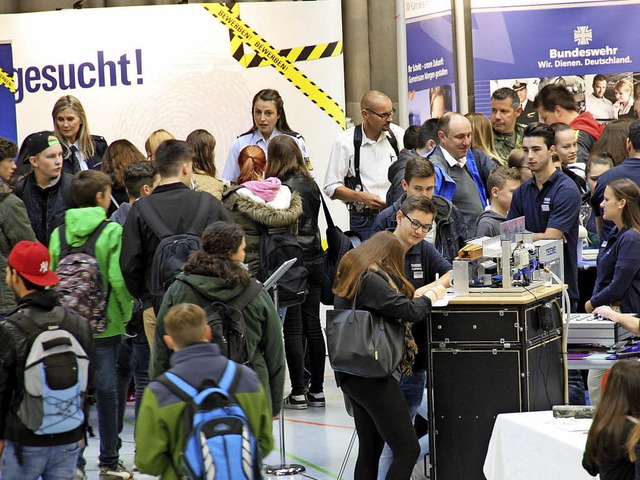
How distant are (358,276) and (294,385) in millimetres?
2652

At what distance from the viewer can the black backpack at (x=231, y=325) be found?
4785 millimetres

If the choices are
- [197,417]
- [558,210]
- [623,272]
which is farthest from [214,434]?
[558,210]

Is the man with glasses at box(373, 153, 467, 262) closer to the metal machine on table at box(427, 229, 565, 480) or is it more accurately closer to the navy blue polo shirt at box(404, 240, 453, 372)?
the navy blue polo shirt at box(404, 240, 453, 372)

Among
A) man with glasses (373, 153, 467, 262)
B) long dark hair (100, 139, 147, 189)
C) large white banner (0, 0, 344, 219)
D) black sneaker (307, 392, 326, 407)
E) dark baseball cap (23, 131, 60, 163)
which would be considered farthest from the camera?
large white banner (0, 0, 344, 219)

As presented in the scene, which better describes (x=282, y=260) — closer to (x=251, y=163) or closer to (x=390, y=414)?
(x=251, y=163)

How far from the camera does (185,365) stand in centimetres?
379

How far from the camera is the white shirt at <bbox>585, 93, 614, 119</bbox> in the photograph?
9766mm

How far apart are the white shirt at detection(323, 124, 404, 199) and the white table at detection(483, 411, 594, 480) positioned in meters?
3.30

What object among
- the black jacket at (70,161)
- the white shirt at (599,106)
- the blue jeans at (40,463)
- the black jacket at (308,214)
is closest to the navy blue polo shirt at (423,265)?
the black jacket at (308,214)

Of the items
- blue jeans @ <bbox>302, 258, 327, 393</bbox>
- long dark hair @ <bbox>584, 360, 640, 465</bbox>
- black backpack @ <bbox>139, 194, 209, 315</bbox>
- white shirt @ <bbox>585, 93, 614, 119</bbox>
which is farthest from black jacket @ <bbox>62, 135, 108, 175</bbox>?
long dark hair @ <bbox>584, 360, 640, 465</bbox>

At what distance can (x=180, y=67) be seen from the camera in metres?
9.05

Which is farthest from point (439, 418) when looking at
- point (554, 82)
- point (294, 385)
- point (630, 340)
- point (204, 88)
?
point (554, 82)

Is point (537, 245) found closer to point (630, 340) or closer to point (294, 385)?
point (630, 340)

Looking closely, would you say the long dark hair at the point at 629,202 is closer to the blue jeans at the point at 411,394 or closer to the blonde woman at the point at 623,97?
the blue jeans at the point at 411,394
